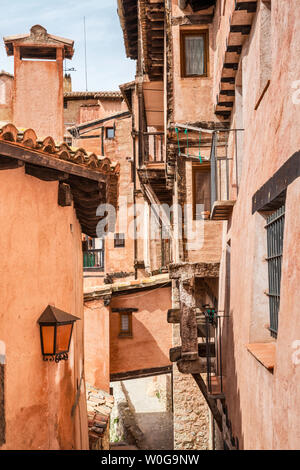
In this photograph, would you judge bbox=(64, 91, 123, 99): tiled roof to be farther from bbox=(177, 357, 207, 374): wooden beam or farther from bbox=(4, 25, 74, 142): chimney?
bbox=(177, 357, 207, 374): wooden beam

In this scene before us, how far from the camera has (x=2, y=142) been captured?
18.6ft

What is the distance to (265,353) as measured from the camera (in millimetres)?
4945

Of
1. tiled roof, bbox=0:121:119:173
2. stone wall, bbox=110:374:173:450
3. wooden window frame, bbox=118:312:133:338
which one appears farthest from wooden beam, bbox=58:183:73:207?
stone wall, bbox=110:374:173:450

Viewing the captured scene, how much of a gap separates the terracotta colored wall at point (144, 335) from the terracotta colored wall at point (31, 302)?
8388 millimetres

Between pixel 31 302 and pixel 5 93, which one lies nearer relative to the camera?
pixel 31 302

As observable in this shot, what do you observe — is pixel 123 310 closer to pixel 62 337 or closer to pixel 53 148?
pixel 62 337

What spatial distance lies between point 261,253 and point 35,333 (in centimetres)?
268

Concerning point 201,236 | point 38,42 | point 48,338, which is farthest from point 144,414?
point 48,338

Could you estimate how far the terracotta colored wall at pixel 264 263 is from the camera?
12.3ft

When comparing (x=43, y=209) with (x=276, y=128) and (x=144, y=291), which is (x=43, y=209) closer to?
(x=276, y=128)

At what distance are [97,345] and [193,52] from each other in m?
7.96

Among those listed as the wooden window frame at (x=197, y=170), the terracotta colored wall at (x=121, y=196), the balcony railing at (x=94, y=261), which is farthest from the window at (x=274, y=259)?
the balcony railing at (x=94, y=261)

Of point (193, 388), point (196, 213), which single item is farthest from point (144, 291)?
point (196, 213)

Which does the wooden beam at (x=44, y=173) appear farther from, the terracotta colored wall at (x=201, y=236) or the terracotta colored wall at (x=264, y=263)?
the terracotta colored wall at (x=201, y=236)
